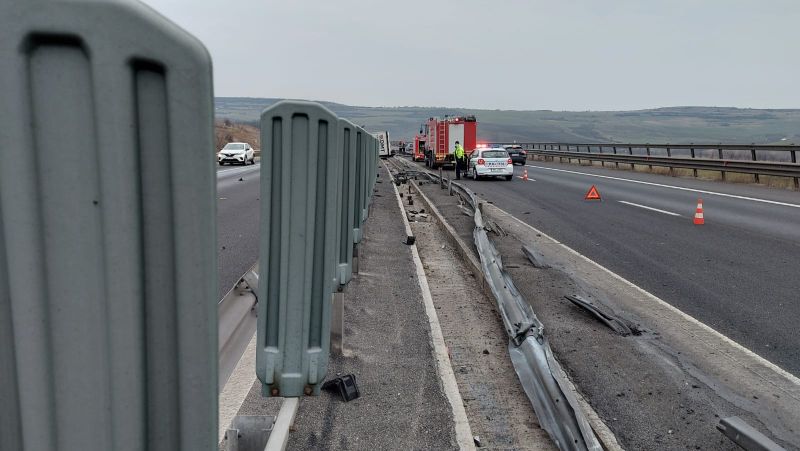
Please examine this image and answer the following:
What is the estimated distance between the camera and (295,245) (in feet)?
12.2

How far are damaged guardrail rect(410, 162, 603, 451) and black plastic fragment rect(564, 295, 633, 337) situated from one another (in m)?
0.95

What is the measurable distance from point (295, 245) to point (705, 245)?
995 cm

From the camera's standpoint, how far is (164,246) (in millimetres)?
1454

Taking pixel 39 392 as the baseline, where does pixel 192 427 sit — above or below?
below

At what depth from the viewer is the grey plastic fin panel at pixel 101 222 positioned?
1295 mm

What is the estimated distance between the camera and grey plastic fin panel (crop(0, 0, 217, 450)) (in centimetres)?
129

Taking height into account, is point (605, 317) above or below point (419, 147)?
below

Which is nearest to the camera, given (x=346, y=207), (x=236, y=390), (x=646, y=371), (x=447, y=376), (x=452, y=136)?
(x=236, y=390)

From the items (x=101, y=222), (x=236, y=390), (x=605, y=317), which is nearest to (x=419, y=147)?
(x=605, y=317)

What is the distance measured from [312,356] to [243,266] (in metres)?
5.92

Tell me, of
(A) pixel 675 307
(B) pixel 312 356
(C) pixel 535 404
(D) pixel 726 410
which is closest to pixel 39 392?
(B) pixel 312 356

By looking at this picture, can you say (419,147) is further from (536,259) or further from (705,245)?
(536,259)

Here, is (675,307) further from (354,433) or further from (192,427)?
(192,427)

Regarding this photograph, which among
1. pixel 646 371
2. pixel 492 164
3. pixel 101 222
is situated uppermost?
pixel 101 222
